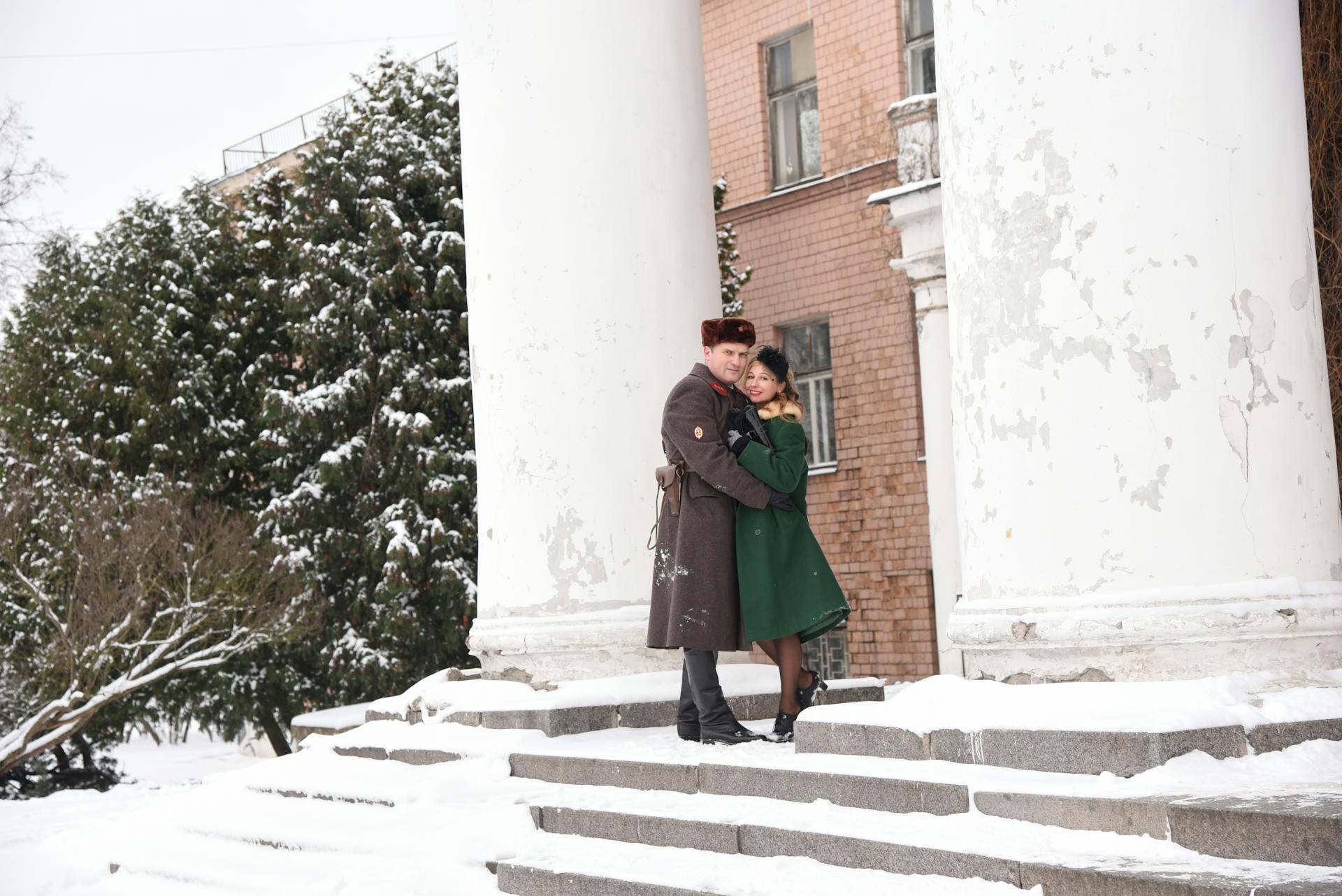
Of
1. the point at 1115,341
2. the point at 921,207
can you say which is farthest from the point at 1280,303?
the point at 921,207

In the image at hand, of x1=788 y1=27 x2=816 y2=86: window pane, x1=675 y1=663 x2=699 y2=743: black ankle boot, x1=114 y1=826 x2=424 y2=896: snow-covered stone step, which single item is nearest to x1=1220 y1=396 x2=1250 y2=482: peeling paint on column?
x1=675 y1=663 x2=699 y2=743: black ankle boot

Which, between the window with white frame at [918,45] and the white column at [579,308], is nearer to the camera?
the white column at [579,308]

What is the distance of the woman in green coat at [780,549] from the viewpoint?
18.6ft

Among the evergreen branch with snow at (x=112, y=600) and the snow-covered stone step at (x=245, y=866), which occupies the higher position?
the evergreen branch with snow at (x=112, y=600)

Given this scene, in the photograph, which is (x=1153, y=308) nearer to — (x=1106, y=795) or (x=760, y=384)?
(x=1106, y=795)

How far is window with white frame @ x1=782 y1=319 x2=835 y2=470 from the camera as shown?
61.4 ft

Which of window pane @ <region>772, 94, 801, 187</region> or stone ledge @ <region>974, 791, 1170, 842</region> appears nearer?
stone ledge @ <region>974, 791, 1170, 842</region>

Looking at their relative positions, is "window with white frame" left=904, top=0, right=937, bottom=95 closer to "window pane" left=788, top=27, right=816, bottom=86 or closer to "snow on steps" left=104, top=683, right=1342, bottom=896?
"window pane" left=788, top=27, right=816, bottom=86

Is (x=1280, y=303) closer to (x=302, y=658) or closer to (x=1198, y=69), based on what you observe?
(x=1198, y=69)

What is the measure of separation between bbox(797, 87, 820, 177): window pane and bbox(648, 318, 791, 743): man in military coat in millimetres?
13560

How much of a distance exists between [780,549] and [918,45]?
13.4 metres

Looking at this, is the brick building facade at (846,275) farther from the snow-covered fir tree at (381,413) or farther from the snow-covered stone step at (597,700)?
the snow-covered stone step at (597,700)

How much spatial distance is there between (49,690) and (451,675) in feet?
31.4

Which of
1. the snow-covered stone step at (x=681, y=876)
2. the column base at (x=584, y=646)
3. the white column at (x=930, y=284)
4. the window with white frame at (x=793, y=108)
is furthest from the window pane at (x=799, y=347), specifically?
the snow-covered stone step at (x=681, y=876)
